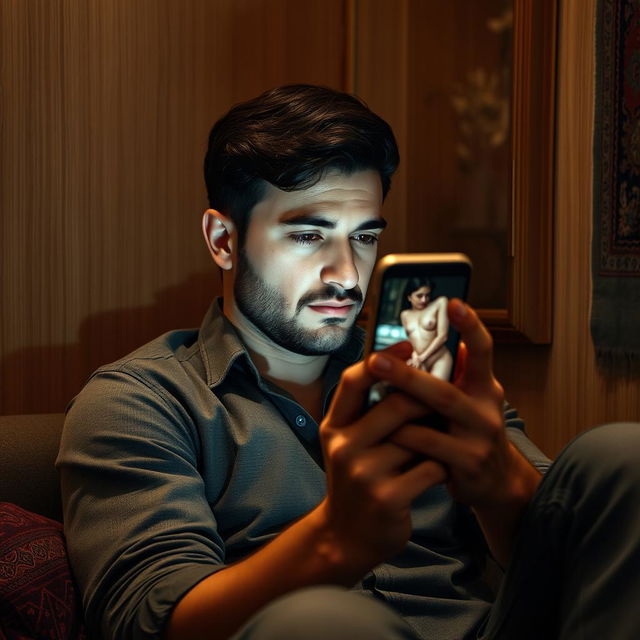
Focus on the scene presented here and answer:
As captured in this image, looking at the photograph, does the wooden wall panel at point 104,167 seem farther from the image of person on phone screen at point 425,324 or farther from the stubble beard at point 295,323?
the image of person on phone screen at point 425,324

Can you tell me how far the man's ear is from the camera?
1.46m

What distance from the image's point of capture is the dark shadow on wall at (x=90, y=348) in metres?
1.61

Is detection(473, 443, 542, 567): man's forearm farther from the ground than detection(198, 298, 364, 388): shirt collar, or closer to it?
closer to it

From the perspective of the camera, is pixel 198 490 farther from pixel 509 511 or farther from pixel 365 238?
pixel 365 238

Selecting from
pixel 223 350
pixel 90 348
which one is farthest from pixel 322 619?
pixel 90 348

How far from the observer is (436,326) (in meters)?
0.87

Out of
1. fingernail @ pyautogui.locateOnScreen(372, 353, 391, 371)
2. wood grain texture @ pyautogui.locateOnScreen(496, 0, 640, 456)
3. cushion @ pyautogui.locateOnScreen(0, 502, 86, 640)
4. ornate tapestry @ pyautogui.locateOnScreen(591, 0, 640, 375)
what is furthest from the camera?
wood grain texture @ pyautogui.locateOnScreen(496, 0, 640, 456)

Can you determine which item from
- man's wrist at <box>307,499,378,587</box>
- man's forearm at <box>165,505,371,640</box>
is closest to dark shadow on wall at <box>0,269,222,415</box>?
man's forearm at <box>165,505,371,640</box>

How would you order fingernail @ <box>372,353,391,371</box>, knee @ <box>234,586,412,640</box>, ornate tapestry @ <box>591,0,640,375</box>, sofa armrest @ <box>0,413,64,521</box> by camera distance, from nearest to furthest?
knee @ <box>234,586,412,640</box> → fingernail @ <box>372,353,391,371</box> → sofa armrest @ <box>0,413,64,521</box> → ornate tapestry @ <box>591,0,640,375</box>

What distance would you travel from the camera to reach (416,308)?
0.87m

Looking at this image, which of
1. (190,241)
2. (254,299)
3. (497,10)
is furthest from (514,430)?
(497,10)

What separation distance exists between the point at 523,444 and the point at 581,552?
0.47m

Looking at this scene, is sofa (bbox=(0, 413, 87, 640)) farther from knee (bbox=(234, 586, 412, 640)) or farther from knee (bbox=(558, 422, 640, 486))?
knee (bbox=(558, 422, 640, 486))

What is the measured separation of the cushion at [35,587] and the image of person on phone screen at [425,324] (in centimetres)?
58
